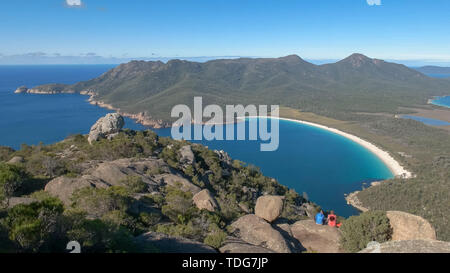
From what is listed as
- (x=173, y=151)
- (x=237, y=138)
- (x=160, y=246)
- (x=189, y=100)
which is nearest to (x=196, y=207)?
(x=160, y=246)

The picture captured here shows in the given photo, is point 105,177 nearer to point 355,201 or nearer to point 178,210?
point 178,210

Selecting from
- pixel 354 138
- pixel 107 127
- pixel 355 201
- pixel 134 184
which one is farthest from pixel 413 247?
pixel 354 138

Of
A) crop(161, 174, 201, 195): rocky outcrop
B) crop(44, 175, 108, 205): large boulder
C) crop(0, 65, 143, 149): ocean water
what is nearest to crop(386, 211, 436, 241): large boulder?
crop(161, 174, 201, 195): rocky outcrop

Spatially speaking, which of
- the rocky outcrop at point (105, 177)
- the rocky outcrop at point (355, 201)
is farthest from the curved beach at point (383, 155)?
the rocky outcrop at point (105, 177)

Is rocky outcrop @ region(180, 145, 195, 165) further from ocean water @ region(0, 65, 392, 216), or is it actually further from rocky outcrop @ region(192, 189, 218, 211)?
ocean water @ region(0, 65, 392, 216)

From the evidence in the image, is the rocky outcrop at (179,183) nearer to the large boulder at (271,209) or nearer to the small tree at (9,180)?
the large boulder at (271,209)
